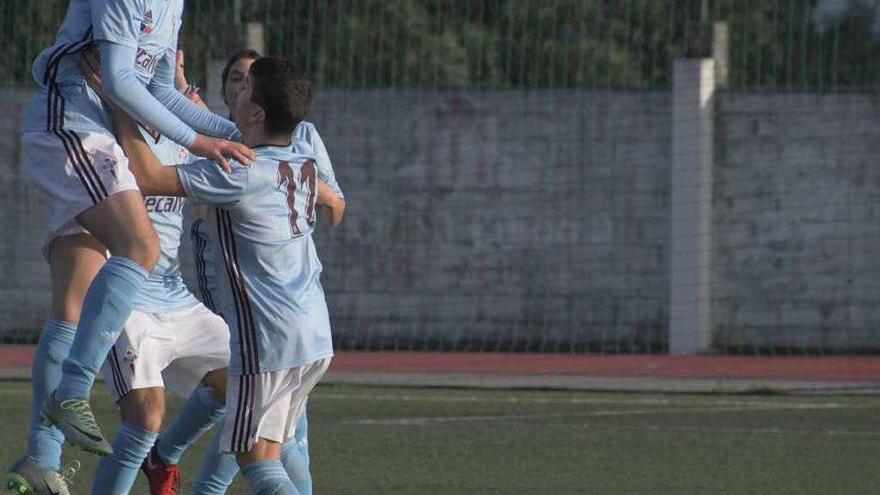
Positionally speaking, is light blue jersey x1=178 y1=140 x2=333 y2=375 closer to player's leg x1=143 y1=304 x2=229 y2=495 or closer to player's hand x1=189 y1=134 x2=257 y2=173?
player's hand x1=189 y1=134 x2=257 y2=173

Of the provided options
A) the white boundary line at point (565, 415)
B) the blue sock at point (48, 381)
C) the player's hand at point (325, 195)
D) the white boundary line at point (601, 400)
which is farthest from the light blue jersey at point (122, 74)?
the white boundary line at point (601, 400)

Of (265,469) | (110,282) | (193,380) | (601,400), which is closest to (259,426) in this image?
(265,469)

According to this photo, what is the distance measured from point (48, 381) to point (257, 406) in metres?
1.17

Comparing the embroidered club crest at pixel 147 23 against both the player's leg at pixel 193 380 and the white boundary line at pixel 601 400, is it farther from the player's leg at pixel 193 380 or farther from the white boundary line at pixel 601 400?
the white boundary line at pixel 601 400

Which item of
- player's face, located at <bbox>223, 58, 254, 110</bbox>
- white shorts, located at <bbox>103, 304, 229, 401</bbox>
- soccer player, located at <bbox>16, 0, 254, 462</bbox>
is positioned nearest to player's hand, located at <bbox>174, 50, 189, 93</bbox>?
player's face, located at <bbox>223, 58, 254, 110</bbox>

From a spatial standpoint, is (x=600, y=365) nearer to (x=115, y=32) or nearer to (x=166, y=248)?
(x=166, y=248)

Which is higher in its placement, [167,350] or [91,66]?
[91,66]

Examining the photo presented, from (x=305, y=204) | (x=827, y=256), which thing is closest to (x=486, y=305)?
(x=827, y=256)

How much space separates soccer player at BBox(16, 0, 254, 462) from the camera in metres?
6.51

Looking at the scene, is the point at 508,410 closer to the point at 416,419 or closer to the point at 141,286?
the point at 416,419

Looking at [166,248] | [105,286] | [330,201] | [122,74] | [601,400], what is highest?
[122,74]

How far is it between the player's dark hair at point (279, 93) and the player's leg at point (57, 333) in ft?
3.88

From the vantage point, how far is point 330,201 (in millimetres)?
6699

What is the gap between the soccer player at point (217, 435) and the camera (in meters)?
6.59
